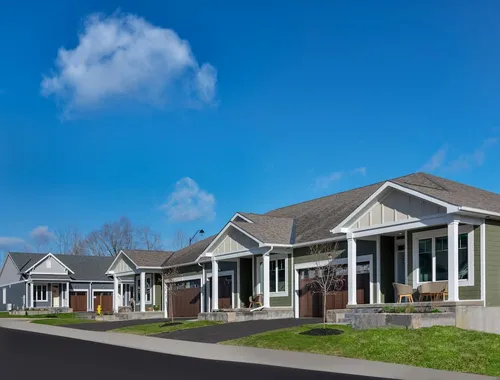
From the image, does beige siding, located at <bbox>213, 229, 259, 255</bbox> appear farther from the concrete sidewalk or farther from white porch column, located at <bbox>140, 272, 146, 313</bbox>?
white porch column, located at <bbox>140, 272, 146, 313</bbox>

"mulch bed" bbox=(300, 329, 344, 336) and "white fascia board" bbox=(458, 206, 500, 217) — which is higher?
"white fascia board" bbox=(458, 206, 500, 217)

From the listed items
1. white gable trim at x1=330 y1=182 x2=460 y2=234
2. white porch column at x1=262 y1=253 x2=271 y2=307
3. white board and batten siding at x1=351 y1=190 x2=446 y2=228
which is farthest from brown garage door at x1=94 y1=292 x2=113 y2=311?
white board and batten siding at x1=351 y1=190 x2=446 y2=228

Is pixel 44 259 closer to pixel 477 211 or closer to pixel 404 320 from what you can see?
pixel 404 320

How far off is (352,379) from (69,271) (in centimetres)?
5316

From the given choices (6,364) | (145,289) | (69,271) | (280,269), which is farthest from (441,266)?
(69,271)

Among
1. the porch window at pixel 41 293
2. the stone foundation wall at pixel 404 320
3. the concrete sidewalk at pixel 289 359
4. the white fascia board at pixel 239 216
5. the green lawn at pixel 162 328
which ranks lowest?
the porch window at pixel 41 293

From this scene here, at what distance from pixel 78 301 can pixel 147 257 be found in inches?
960

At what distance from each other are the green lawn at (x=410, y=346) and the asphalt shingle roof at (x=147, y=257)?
2208 cm

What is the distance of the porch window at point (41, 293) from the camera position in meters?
60.1

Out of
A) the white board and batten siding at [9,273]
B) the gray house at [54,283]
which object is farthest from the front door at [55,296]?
the white board and batten siding at [9,273]

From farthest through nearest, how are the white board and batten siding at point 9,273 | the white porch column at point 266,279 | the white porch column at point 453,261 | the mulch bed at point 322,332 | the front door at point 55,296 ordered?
the white board and batten siding at point 9,273 < the front door at point 55,296 < the white porch column at point 266,279 < the white porch column at point 453,261 < the mulch bed at point 322,332

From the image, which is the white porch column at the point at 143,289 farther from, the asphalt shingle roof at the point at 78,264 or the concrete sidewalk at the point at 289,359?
the asphalt shingle roof at the point at 78,264

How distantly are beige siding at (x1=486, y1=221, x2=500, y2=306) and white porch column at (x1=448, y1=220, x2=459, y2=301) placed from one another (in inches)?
56.4

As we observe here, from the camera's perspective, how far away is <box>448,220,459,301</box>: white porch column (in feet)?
63.9
